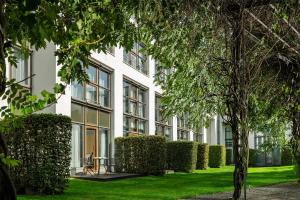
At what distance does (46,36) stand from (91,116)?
19.8 m

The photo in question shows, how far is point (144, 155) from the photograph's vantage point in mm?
21609

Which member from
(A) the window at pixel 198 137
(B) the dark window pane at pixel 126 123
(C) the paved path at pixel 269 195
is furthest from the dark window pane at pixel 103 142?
(A) the window at pixel 198 137

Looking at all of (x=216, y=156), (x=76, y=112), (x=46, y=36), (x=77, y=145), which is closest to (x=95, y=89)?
(x=76, y=112)

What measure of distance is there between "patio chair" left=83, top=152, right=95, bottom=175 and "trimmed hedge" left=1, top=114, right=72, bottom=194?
294 inches

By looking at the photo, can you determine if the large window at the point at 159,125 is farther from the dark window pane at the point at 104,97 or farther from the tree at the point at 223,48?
the tree at the point at 223,48

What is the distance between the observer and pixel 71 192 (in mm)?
13062

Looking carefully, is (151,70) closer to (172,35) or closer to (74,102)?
(74,102)

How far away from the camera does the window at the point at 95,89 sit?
2059cm

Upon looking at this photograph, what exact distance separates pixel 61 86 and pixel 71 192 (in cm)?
1159

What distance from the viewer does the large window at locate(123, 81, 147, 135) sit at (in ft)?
85.5

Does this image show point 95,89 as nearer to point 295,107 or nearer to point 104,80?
point 104,80

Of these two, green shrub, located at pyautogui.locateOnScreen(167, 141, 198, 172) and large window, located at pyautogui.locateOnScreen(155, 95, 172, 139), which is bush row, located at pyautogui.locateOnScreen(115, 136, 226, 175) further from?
large window, located at pyautogui.locateOnScreen(155, 95, 172, 139)

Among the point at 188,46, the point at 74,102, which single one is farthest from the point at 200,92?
the point at 74,102

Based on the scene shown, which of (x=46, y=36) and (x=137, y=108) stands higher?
(x=137, y=108)
